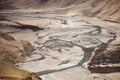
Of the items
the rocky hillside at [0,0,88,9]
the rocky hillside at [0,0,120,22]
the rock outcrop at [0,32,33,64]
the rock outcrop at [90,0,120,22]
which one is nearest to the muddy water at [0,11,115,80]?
the rock outcrop at [0,32,33,64]

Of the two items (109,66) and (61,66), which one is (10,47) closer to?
(61,66)

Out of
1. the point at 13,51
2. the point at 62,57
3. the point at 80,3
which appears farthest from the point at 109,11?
the point at 13,51

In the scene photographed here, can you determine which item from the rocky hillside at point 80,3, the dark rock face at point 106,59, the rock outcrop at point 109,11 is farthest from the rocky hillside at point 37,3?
the dark rock face at point 106,59

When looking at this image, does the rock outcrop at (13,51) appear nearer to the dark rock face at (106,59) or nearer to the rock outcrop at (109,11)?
the dark rock face at (106,59)

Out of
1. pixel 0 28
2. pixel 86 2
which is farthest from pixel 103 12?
pixel 0 28

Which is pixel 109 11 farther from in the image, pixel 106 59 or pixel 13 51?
pixel 13 51

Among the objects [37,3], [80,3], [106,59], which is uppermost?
[106,59]
